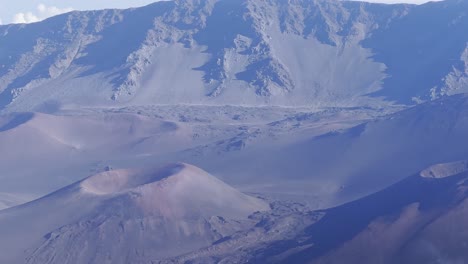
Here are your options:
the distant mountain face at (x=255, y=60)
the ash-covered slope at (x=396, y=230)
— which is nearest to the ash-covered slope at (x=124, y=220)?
the ash-covered slope at (x=396, y=230)

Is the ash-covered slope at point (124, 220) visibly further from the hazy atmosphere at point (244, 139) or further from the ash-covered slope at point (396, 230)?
the ash-covered slope at point (396, 230)

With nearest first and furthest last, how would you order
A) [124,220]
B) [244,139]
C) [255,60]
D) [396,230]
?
1. [396,230]
2. [124,220]
3. [244,139]
4. [255,60]

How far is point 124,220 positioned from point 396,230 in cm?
2482

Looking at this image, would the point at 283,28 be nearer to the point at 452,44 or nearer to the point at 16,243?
the point at 452,44

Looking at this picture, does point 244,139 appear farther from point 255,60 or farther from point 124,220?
point 255,60

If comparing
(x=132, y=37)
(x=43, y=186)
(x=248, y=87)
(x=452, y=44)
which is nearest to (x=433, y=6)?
(x=452, y=44)

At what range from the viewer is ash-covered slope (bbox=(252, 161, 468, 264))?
172ft

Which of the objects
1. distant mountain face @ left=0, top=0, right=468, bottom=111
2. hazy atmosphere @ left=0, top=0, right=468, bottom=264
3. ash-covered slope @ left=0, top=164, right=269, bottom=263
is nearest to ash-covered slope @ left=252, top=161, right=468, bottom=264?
hazy atmosphere @ left=0, top=0, right=468, bottom=264

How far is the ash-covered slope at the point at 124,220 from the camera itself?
6719cm

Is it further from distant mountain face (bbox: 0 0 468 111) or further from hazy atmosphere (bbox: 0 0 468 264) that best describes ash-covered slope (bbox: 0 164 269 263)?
distant mountain face (bbox: 0 0 468 111)

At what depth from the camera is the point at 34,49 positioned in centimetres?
19825

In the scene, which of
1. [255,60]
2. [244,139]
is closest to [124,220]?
[244,139]

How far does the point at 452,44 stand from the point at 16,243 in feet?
422

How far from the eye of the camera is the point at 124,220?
70.1m
